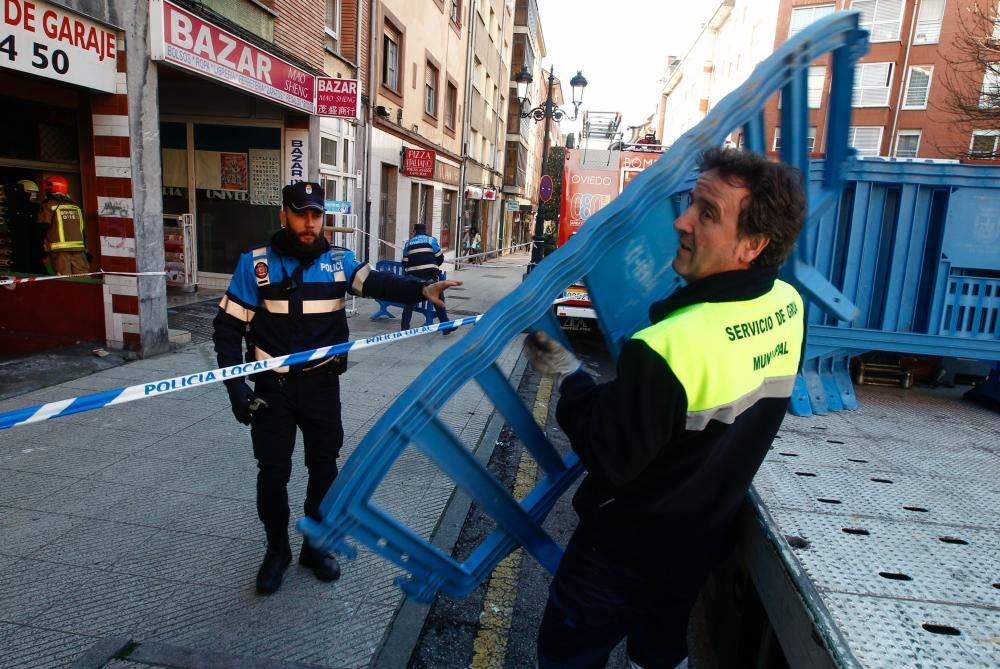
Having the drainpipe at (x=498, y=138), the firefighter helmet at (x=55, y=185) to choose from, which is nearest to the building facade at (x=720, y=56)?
the drainpipe at (x=498, y=138)

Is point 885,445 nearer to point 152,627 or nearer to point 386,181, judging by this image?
point 152,627

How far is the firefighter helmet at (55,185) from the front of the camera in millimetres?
6887

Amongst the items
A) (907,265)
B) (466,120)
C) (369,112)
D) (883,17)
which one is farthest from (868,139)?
(907,265)

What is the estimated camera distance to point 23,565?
2.98m

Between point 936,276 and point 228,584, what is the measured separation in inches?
183

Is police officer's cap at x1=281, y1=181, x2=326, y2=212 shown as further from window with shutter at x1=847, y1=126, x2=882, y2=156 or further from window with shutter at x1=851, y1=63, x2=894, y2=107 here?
window with shutter at x1=851, y1=63, x2=894, y2=107

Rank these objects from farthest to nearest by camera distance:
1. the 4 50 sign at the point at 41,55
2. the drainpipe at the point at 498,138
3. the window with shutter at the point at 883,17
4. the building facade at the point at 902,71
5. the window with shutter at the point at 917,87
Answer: the drainpipe at the point at 498,138
the window with shutter at the point at 883,17
the window with shutter at the point at 917,87
the building facade at the point at 902,71
the 4 50 sign at the point at 41,55

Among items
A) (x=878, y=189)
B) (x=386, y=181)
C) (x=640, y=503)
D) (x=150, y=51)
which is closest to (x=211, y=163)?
(x=150, y=51)

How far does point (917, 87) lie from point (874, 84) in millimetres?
1815

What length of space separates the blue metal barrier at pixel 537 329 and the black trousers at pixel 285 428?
4.12ft

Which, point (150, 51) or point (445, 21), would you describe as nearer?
point (150, 51)

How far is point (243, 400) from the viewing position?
109 inches

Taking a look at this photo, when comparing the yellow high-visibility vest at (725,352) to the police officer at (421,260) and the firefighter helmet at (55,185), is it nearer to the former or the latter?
the firefighter helmet at (55,185)

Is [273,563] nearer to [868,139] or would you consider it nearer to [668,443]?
[668,443]
